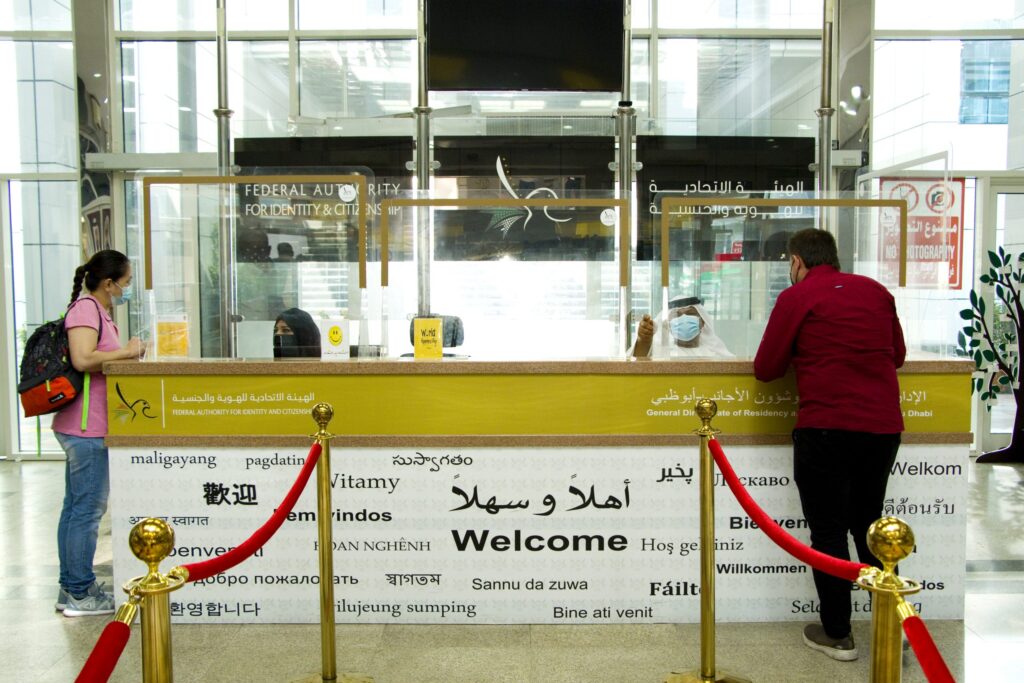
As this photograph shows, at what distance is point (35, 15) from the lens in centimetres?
682

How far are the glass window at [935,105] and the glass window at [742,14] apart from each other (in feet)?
2.18

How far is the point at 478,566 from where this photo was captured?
3.50 m

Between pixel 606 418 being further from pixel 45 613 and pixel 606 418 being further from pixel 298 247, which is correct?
pixel 45 613

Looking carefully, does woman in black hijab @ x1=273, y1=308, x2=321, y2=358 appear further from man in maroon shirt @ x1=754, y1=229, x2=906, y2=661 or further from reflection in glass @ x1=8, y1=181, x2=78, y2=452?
reflection in glass @ x1=8, y1=181, x2=78, y2=452

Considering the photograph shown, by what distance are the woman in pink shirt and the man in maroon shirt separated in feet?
Result: 9.02

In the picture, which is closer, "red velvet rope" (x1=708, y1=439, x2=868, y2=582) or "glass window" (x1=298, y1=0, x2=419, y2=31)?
"red velvet rope" (x1=708, y1=439, x2=868, y2=582)

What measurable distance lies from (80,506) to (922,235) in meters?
3.98

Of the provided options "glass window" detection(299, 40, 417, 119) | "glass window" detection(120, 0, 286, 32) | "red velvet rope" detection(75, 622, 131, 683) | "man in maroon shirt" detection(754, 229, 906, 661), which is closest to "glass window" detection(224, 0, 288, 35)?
"glass window" detection(120, 0, 286, 32)

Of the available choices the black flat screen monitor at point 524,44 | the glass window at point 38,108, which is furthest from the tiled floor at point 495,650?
the glass window at point 38,108

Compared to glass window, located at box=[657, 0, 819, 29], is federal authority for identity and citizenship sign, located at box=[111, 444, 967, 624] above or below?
below

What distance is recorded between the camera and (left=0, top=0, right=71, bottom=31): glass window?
6.77 metres

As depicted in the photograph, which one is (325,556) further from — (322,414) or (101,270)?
(101,270)

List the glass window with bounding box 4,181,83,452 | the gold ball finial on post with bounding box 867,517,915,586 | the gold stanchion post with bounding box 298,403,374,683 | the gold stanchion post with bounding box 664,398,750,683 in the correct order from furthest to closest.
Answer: the glass window with bounding box 4,181,83,452
the gold stanchion post with bounding box 298,403,374,683
the gold stanchion post with bounding box 664,398,750,683
the gold ball finial on post with bounding box 867,517,915,586

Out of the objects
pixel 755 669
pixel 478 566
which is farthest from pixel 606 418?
pixel 755 669
